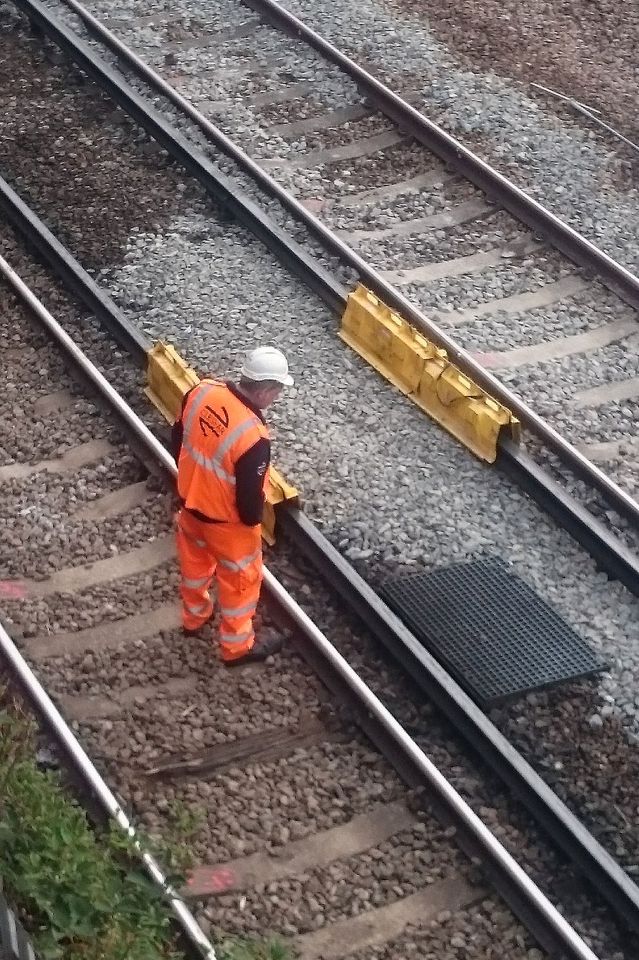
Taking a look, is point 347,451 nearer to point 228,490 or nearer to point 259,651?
point 259,651

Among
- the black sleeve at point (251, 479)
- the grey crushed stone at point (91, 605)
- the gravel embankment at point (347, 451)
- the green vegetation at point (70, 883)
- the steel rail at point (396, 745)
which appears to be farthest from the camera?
the gravel embankment at point (347, 451)

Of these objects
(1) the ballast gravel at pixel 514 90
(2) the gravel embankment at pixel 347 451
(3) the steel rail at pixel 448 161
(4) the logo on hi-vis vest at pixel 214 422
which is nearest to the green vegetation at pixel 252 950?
(2) the gravel embankment at pixel 347 451

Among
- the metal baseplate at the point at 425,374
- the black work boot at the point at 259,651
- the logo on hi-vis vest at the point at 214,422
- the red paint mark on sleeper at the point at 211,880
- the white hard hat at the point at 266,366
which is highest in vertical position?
the white hard hat at the point at 266,366

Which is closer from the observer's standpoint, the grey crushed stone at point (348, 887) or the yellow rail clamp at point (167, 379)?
the grey crushed stone at point (348, 887)

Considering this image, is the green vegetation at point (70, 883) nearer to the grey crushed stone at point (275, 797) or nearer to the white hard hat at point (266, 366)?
the grey crushed stone at point (275, 797)

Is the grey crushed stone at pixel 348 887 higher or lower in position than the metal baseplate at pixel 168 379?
lower

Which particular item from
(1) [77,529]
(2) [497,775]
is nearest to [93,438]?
(1) [77,529]

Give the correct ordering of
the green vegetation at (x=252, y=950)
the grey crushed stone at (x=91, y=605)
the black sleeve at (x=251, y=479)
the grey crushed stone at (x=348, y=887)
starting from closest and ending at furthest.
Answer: the green vegetation at (x=252, y=950)
the grey crushed stone at (x=348, y=887)
the black sleeve at (x=251, y=479)
the grey crushed stone at (x=91, y=605)

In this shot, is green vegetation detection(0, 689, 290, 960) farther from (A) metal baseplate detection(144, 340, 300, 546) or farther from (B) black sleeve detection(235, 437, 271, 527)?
(A) metal baseplate detection(144, 340, 300, 546)

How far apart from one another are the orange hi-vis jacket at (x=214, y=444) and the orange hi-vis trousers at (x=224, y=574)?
15cm

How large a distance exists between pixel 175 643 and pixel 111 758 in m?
0.85

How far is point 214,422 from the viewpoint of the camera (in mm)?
6047

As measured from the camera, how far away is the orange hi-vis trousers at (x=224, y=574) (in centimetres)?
630

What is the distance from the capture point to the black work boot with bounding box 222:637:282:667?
671cm
